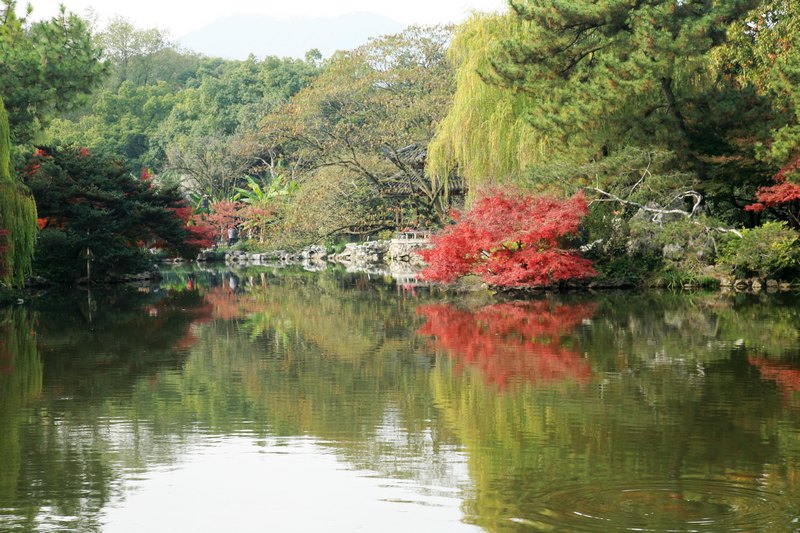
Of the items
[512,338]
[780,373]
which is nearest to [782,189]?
[512,338]

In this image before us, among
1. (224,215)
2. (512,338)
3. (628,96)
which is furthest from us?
(224,215)

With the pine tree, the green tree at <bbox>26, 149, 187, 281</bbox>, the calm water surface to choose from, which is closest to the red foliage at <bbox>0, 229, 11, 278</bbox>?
the calm water surface

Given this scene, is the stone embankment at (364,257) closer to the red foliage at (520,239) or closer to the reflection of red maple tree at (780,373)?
the red foliage at (520,239)

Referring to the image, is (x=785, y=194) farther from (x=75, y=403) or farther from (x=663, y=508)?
(x=663, y=508)

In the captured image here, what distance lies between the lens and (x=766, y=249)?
824 inches

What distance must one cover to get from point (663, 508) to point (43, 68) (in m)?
22.7

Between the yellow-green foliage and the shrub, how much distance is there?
5.11 m

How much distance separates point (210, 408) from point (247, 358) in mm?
3382

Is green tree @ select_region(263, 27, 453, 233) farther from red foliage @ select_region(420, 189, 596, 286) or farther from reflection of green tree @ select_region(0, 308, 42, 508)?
reflection of green tree @ select_region(0, 308, 42, 508)

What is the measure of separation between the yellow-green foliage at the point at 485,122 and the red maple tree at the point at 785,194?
4.90m

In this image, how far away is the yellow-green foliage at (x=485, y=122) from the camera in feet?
80.1

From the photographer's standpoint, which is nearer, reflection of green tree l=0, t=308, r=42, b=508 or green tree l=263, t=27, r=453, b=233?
reflection of green tree l=0, t=308, r=42, b=508

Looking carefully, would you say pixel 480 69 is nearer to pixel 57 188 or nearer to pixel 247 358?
pixel 57 188

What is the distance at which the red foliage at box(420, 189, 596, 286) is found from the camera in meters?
21.4
